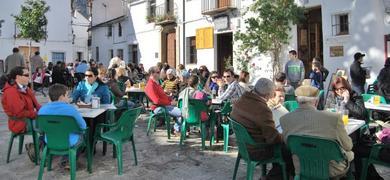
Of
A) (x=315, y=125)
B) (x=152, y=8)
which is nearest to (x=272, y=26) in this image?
(x=315, y=125)

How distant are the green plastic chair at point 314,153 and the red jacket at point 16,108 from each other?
391 centimetres

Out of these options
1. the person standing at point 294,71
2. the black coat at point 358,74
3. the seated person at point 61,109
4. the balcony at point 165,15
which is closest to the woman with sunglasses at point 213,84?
the person standing at point 294,71

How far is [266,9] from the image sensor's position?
40.8 ft

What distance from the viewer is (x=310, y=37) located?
13.1 metres

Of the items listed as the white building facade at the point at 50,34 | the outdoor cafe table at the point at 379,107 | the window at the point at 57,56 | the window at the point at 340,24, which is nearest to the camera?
the outdoor cafe table at the point at 379,107

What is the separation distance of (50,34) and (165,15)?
11.7 meters

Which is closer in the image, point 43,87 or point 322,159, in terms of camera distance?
point 322,159

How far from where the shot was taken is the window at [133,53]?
2410 cm

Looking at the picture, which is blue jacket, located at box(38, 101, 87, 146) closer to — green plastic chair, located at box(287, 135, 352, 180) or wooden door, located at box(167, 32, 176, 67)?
green plastic chair, located at box(287, 135, 352, 180)

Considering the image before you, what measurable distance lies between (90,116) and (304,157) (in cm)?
295

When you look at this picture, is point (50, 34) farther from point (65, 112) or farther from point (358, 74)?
point (65, 112)

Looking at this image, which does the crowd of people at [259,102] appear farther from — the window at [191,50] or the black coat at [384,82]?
the window at [191,50]

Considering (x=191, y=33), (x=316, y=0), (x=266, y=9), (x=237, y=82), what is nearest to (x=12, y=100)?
(x=237, y=82)

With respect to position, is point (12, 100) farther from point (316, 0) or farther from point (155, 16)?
point (155, 16)
